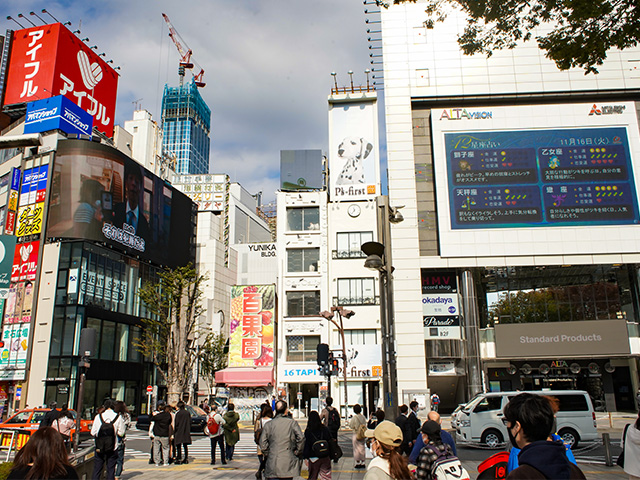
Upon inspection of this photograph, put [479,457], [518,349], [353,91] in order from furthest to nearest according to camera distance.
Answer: [353,91], [518,349], [479,457]

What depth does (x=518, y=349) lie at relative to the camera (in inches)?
1510

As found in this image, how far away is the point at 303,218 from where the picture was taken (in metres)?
44.8

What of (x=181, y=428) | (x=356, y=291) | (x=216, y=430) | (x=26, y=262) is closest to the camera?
(x=181, y=428)

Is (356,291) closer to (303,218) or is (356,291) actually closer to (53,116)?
(303,218)

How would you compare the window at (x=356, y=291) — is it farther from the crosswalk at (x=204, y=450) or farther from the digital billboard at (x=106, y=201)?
the digital billboard at (x=106, y=201)

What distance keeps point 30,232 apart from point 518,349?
39.2 meters

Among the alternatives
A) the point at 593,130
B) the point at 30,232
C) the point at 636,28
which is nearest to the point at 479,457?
the point at 636,28

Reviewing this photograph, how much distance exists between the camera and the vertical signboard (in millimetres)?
39094

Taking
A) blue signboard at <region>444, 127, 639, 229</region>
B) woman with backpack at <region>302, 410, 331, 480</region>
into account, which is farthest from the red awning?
woman with backpack at <region>302, 410, 331, 480</region>

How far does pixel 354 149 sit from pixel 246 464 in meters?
36.3

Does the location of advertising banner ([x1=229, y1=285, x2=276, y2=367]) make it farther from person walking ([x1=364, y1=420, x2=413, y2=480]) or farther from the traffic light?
person walking ([x1=364, y1=420, x2=413, y2=480])

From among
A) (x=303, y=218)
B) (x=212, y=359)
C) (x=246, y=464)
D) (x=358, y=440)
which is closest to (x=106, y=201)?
(x=303, y=218)

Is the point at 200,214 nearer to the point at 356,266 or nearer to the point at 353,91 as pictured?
the point at 353,91

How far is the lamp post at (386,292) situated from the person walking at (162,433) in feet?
26.8
